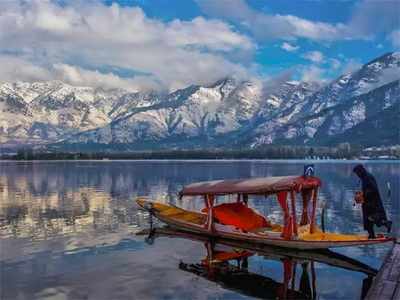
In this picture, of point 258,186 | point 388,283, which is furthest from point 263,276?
point 258,186

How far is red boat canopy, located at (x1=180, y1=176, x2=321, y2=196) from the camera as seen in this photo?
3597 centimetres

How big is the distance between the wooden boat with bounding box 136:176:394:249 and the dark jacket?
1196 millimetres

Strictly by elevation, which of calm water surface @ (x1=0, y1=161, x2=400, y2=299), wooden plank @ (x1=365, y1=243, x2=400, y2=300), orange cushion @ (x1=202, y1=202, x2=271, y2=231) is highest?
orange cushion @ (x1=202, y1=202, x2=271, y2=231)

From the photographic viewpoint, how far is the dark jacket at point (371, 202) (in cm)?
3347

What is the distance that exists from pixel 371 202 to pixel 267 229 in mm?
9213

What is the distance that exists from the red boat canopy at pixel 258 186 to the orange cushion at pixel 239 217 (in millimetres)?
2322

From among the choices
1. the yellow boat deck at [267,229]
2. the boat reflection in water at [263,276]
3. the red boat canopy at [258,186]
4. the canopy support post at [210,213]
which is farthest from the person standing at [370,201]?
the canopy support post at [210,213]

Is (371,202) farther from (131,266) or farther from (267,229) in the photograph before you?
(131,266)

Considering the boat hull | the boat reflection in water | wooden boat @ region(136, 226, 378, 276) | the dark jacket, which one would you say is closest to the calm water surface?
the boat reflection in water

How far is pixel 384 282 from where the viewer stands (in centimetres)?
2420

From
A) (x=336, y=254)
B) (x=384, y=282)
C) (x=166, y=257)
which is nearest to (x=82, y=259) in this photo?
(x=166, y=257)

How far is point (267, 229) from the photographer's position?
4016cm

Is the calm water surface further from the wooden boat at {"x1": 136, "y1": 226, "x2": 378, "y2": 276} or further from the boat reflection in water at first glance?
the wooden boat at {"x1": 136, "y1": 226, "x2": 378, "y2": 276}

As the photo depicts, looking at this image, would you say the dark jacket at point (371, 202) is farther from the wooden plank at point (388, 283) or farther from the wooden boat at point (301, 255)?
the wooden plank at point (388, 283)
